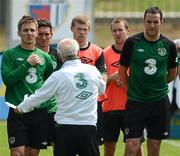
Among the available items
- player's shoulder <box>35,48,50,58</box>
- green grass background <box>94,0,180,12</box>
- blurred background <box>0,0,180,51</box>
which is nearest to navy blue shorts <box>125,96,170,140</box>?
player's shoulder <box>35,48,50,58</box>

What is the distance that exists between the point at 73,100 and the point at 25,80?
50.5 inches

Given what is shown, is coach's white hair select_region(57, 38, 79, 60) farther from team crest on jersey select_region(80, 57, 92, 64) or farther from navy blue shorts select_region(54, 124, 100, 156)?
team crest on jersey select_region(80, 57, 92, 64)

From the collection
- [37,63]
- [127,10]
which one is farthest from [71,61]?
[127,10]

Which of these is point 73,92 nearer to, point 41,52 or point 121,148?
point 41,52

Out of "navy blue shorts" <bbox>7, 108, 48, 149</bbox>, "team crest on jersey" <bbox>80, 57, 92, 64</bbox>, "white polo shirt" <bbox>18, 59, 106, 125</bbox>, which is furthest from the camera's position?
"team crest on jersey" <bbox>80, 57, 92, 64</bbox>

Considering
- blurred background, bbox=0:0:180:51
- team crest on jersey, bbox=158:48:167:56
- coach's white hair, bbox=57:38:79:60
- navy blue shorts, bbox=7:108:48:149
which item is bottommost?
blurred background, bbox=0:0:180:51

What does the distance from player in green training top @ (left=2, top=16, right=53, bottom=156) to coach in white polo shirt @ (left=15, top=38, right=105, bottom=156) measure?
0.91 m

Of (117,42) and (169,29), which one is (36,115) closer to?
(117,42)

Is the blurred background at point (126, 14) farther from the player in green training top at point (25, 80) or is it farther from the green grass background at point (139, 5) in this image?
the player in green training top at point (25, 80)

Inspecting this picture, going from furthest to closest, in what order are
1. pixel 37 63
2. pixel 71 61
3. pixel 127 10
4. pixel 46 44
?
pixel 127 10
pixel 46 44
pixel 37 63
pixel 71 61

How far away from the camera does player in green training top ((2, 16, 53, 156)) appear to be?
10.3 metres

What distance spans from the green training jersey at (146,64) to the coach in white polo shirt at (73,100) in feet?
3.58

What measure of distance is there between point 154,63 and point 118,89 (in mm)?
1196

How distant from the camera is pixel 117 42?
11.5 meters
